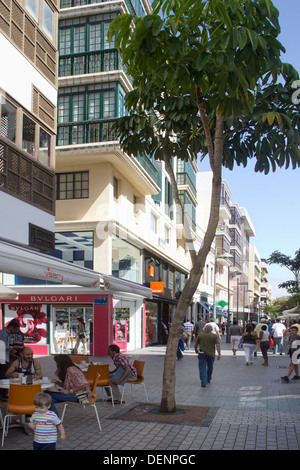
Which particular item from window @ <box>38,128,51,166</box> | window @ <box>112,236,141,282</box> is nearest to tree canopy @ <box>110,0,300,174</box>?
window @ <box>38,128,51,166</box>

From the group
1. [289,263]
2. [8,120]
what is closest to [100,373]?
[8,120]

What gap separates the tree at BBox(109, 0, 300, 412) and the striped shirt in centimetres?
406

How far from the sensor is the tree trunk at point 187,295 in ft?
31.4

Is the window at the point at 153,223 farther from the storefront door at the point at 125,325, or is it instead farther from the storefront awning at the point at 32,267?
the storefront awning at the point at 32,267

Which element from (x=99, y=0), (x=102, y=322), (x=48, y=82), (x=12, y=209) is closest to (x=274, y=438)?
(x=12, y=209)

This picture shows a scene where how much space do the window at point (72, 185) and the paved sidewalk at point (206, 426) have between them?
502 inches

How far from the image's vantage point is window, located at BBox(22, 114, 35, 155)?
1567cm

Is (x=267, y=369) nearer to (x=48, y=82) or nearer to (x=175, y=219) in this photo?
(x=48, y=82)

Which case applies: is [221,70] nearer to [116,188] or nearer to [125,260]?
[116,188]

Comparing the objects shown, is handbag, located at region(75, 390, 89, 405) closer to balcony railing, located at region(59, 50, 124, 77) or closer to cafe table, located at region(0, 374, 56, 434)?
cafe table, located at region(0, 374, 56, 434)

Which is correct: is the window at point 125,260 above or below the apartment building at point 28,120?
below

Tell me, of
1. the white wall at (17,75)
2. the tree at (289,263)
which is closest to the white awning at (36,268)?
the white wall at (17,75)

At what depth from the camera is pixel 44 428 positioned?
5734mm

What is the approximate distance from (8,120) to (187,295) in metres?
8.02
